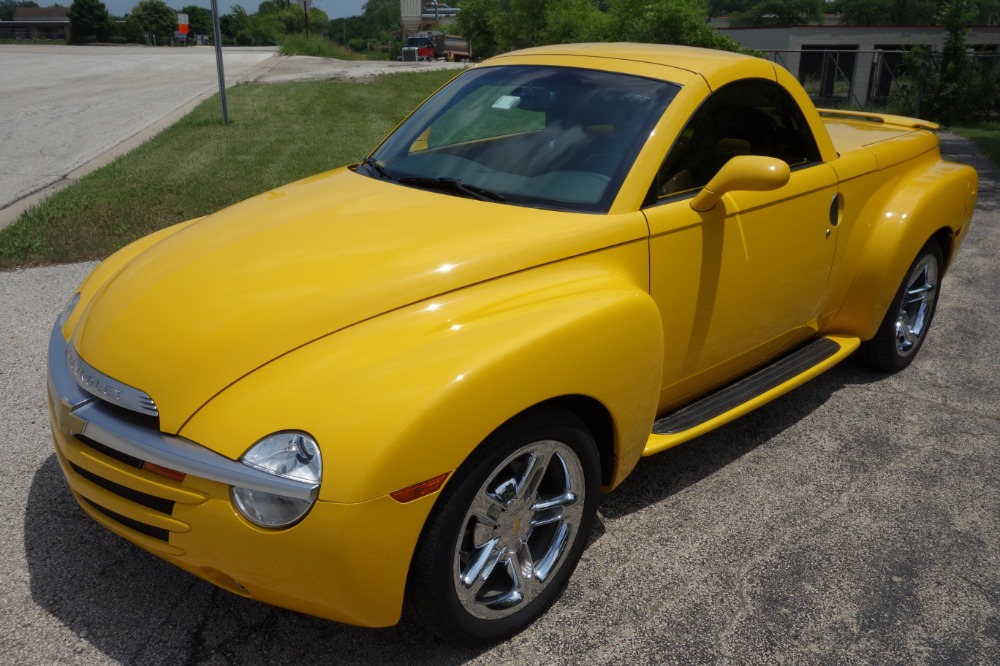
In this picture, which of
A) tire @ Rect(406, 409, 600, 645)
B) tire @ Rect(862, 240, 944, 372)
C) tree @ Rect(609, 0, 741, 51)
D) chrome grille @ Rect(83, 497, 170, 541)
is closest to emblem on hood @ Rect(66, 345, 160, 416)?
chrome grille @ Rect(83, 497, 170, 541)

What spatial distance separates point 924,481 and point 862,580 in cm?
88

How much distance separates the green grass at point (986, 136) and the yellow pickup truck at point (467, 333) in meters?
10.7

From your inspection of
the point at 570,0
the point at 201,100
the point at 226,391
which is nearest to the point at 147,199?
the point at 226,391

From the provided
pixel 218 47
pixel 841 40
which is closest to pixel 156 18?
pixel 841 40

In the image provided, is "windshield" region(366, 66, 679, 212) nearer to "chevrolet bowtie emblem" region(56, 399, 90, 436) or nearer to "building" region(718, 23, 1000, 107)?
"chevrolet bowtie emblem" region(56, 399, 90, 436)

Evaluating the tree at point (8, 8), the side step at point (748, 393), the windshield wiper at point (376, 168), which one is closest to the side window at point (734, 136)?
the side step at point (748, 393)

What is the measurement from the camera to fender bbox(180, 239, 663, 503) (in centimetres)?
208

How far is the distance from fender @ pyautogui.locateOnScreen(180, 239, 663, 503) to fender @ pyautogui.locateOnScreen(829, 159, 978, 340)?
184cm

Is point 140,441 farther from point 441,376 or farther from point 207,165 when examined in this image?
point 207,165

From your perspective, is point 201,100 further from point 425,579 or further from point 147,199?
point 425,579

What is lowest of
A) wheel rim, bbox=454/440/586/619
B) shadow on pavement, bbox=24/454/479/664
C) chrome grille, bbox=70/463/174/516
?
shadow on pavement, bbox=24/454/479/664

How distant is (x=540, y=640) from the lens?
2.57m

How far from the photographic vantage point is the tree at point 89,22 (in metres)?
77.9

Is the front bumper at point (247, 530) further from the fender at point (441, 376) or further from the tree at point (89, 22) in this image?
the tree at point (89, 22)
